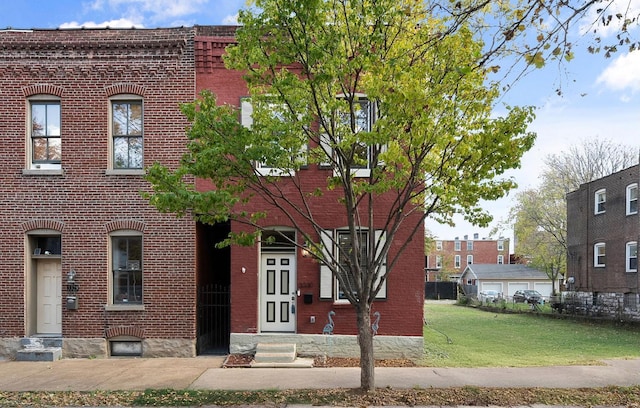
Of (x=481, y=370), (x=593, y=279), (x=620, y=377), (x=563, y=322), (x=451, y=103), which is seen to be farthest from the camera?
(x=593, y=279)

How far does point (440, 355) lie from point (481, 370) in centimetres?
183

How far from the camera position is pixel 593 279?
25.8m

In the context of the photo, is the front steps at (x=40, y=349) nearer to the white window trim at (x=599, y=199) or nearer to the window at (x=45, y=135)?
the window at (x=45, y=135)

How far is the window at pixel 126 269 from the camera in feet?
39.2

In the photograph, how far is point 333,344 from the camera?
37.9ft

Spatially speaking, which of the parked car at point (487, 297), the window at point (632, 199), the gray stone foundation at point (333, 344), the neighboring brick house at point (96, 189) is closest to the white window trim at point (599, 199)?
the window at point (632, 199)

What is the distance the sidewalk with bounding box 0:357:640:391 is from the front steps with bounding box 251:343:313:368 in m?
0.29

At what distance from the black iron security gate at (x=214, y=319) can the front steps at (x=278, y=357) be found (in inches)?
55.7

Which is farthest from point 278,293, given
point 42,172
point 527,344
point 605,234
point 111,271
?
point 605,234

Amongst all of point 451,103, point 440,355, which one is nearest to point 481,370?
point 440,355

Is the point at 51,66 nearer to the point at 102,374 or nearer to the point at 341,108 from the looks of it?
the point at 102,374

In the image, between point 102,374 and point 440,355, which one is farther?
point 440,355

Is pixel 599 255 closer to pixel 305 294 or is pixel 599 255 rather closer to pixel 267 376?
pixel 305 294

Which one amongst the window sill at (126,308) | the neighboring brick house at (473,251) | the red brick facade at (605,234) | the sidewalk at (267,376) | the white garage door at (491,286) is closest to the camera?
the sidewalk at (267,376)
